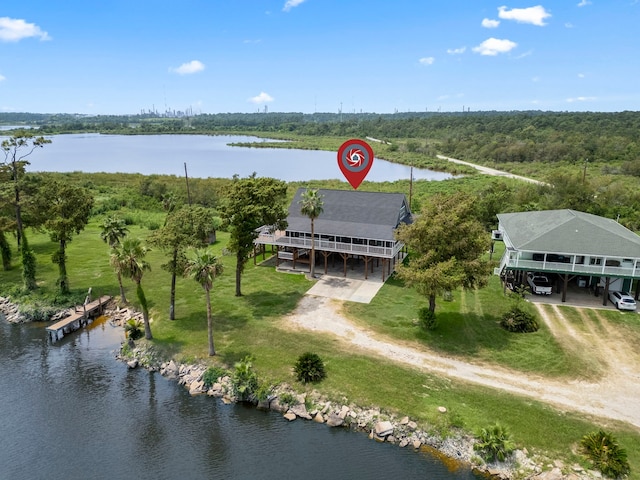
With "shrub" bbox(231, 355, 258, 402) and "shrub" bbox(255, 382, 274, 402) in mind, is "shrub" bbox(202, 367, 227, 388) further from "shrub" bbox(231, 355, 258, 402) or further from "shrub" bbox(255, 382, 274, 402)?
"shrub" bbox(255, 382, 274, 402)

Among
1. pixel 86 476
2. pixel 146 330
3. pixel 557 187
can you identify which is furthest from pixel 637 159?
pixel 86 476

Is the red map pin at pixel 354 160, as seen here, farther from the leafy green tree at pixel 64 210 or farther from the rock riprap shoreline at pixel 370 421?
the leafy green tree at pixel 64 210

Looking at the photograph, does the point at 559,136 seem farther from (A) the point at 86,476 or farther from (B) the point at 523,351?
(A) the point at 86,476

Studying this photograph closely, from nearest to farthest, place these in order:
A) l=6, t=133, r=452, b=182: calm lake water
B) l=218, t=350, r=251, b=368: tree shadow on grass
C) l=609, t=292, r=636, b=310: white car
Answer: l=218, t=350, r=251, b=368: tree shadow on grass → l=609, t=292, r=636, b=310: white car → l=6, t=133, r=452, b=182: calm lake water

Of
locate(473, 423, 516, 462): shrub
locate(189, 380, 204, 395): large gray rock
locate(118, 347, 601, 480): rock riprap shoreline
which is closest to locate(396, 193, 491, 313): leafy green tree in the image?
locate(118, 347, 601, 480): rock riprap shoreline

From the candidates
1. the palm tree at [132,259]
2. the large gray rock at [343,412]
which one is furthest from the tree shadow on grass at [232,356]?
the large gray rock at [343,412]

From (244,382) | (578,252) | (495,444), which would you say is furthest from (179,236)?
(578,252)

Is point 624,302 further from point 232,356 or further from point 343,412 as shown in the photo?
point 232,356
